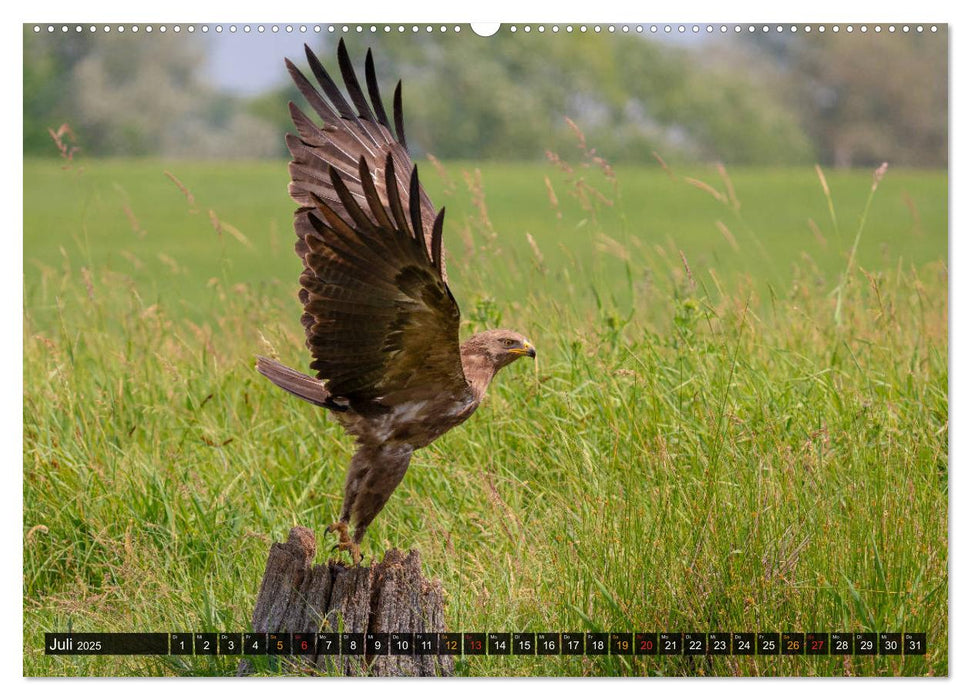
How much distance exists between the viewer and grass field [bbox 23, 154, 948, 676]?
13.4ft

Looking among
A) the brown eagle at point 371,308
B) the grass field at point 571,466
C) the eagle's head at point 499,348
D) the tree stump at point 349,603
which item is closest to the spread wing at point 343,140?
the brown eagle at point 371,308

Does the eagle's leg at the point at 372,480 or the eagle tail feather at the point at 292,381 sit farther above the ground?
the eagle tail feather at the point at 292,381

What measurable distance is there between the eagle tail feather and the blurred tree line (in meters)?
1.16

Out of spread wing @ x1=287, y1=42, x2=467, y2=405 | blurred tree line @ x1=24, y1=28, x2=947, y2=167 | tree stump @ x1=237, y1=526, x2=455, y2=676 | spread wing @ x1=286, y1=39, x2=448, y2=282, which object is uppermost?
blurred tree line @ x1=24, y1=28, x2=947, y2=167

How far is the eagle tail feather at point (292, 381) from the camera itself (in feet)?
13.4

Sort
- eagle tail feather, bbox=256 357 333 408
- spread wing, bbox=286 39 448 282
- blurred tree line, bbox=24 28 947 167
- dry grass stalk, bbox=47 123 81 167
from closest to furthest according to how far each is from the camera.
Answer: eagle tail feather, bbox=256 357 333 408
spread wing, bbox=286 39 448 282
dry grass stalk, bbox=47 123 81 167
blurred tree line, bbox=24 28 947 167

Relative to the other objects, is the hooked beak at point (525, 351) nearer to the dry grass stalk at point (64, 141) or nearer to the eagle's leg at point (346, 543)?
the eagle's leg at point (346, 543)

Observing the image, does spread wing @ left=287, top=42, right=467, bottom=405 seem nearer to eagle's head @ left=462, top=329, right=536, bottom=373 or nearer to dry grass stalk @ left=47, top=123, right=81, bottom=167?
eagle's head @ left=462, top=329, right=536, bottom=373

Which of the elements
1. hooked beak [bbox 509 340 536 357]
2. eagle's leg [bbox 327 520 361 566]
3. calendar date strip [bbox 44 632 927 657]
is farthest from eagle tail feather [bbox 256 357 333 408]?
calendar date strip [bbox 44 632 927 657]

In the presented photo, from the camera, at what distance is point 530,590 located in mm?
4281

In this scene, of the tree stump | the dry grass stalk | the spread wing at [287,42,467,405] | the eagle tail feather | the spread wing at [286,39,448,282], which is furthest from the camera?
the dry grass stalk

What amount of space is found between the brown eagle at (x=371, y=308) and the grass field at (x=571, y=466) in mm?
595

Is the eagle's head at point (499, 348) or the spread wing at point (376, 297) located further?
the eagle's head at point (499, 348)

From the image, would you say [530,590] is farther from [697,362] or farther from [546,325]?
[546,325]
